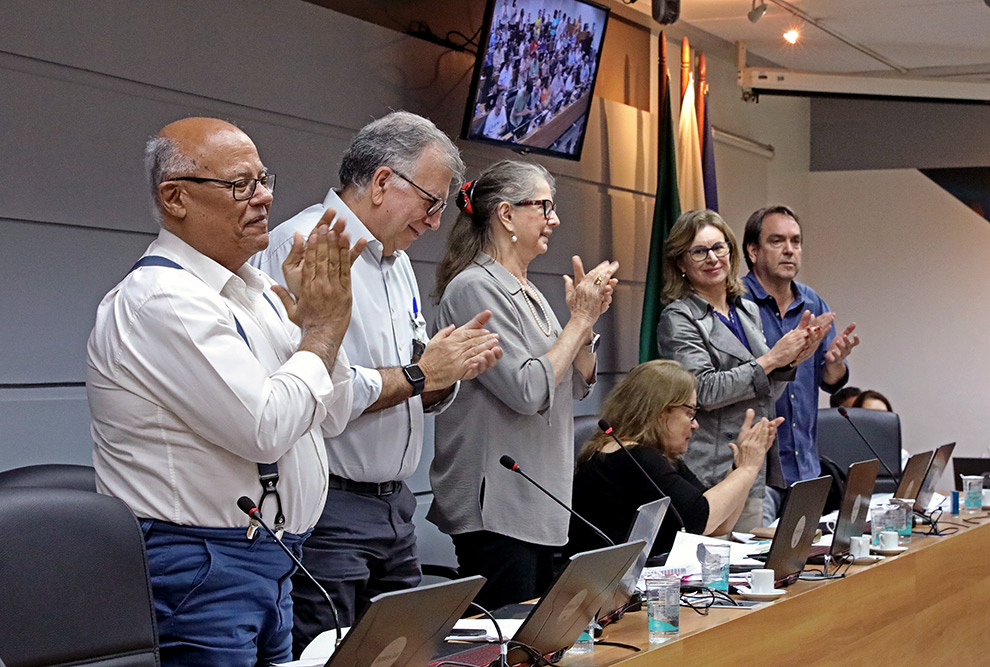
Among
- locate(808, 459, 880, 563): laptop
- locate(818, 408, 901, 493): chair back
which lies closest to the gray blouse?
locate(808, 459, 880, 563): laptop

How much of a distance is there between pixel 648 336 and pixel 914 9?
1996mm

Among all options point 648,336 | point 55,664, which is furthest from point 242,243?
point 648,336

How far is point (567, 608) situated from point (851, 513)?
4.28ft

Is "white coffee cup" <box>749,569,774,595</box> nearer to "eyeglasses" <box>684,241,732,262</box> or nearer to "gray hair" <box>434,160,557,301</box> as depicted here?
"gray hair" <box>434,160,557,301</box>

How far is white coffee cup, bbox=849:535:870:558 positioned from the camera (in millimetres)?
2723

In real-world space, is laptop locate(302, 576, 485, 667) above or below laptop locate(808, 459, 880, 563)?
above

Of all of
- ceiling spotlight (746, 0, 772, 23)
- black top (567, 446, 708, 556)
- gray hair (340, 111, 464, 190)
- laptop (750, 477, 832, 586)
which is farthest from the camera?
ceiling spotlight (746, 0, 772, 23)

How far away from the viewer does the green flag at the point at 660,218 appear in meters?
4.89

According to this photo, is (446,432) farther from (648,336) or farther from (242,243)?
(648,336)

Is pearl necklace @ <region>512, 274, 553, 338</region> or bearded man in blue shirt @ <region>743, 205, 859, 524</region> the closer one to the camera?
pearl necklace @ <region>512, 274, 553, 338</region>

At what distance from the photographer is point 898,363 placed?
6758 millimetres

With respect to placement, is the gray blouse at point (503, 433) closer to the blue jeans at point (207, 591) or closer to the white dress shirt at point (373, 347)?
the white dress shirt at point (373, 347)

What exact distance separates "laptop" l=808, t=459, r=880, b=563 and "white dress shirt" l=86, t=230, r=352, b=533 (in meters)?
1.49

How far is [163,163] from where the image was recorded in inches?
68.4
